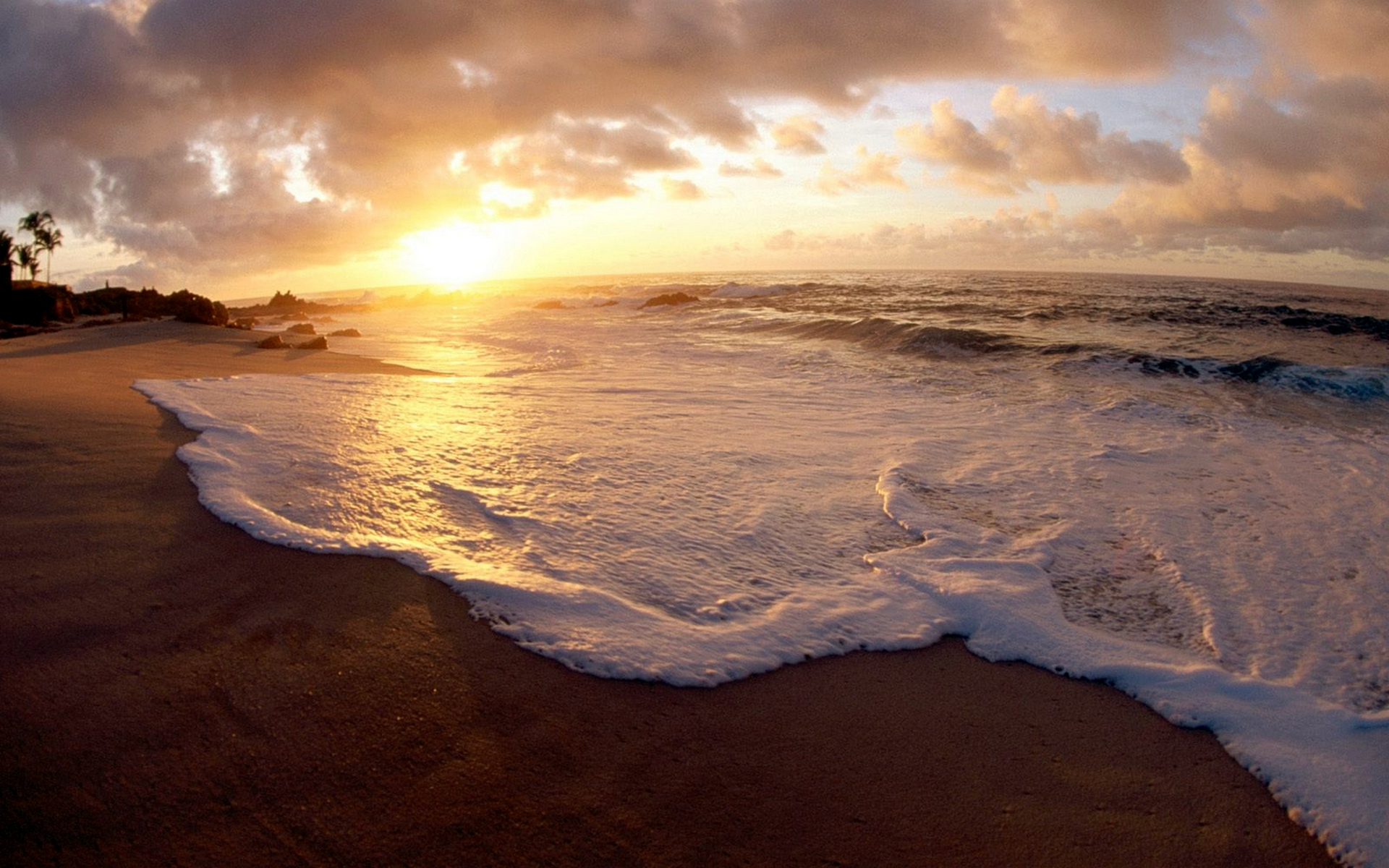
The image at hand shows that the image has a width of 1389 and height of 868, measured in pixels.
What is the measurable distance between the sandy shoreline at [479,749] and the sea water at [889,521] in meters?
0.23

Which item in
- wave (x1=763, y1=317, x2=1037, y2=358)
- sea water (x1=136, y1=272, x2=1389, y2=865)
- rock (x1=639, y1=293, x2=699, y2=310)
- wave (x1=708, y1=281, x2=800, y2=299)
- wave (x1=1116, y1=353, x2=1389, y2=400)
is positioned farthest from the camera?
wave (x1=708, y1=281, x2=800, y2=299)

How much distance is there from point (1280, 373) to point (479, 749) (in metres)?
14.6

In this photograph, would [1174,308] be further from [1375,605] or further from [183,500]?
[183,500]

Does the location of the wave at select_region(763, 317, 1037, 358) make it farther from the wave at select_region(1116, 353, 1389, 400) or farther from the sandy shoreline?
the sandy shoreline

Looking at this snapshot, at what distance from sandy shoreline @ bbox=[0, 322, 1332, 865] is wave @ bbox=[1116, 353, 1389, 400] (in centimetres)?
1149

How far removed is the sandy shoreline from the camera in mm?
1999

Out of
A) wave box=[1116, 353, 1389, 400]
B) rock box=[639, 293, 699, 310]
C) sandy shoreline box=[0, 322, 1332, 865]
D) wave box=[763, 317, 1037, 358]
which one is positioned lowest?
sandy shoreline box=[0, 322, 1332, 865]

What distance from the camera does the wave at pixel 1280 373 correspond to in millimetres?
10656

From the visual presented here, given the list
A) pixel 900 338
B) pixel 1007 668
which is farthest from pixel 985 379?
pixel 1007 668

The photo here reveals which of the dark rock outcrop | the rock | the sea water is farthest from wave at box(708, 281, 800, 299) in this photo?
the sea water

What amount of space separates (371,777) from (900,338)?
52.4 ft

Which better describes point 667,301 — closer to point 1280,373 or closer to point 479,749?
point 1280,373

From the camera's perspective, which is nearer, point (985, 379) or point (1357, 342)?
point (985, 379)

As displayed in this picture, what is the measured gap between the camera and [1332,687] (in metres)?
3.10
